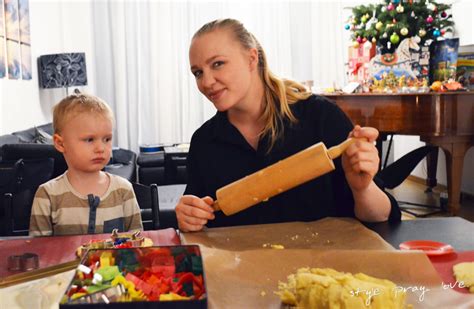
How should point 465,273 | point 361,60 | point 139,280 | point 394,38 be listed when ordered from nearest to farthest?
point 139,280 → point 465,273 → point 394,38 → point 361,60

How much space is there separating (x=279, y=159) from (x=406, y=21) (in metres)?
3.56

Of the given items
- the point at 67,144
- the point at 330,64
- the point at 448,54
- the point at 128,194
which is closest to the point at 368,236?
the point at 128,194

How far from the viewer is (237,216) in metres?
1.56

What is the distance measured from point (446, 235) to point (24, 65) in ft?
15.7

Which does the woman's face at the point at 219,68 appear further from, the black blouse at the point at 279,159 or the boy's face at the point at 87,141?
the boy's face at the point at 87,141

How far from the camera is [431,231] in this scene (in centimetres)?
120

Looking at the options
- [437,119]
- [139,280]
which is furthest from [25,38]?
[139,280]

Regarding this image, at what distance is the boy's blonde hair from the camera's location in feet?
5.91

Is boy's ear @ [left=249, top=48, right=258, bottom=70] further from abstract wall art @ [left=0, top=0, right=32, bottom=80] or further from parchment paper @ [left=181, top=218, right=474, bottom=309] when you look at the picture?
abstract wall art @ [left=0, top=0, right=32, bottom=80]

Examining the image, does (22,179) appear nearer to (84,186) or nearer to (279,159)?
(84,186)

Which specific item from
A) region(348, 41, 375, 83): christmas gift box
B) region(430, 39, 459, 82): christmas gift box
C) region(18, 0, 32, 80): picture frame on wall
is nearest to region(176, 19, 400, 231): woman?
region(430, 39, 459, 82): christmas gift box

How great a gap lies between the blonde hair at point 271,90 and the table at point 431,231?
465 mm

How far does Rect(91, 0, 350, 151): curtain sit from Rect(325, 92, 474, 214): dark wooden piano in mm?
3052

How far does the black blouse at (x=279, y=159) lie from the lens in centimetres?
156
